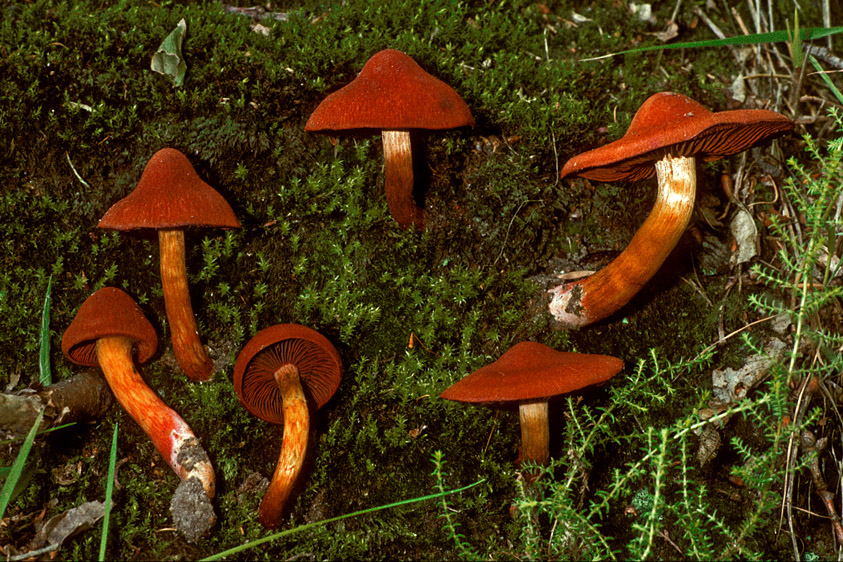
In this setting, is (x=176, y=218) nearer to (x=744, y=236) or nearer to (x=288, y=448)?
(x=288, y=448)

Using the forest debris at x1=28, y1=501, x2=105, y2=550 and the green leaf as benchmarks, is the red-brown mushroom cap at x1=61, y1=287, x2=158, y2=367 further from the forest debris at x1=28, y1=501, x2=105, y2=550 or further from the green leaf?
the green leaf

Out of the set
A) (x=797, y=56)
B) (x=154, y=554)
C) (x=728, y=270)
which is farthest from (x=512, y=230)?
(x=154, y=554)

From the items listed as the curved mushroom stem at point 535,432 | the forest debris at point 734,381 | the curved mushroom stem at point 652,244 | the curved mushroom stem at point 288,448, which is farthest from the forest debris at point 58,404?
the forest debris at point 734,381

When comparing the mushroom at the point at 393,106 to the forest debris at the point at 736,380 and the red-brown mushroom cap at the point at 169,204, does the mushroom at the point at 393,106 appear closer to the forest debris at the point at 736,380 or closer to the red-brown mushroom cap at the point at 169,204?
the red-brown mushroom cap at the point at 169,204

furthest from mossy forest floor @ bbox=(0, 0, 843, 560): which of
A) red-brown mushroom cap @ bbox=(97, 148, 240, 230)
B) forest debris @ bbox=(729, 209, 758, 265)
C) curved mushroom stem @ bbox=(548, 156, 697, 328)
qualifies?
red-brown mushroom cap @ bbox=(97, 148, 240, 230)

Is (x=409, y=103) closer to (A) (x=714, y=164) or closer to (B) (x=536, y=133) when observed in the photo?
(B) (x=536, y=133)

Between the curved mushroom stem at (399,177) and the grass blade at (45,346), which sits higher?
the curved mushroom stem at (399,177)
